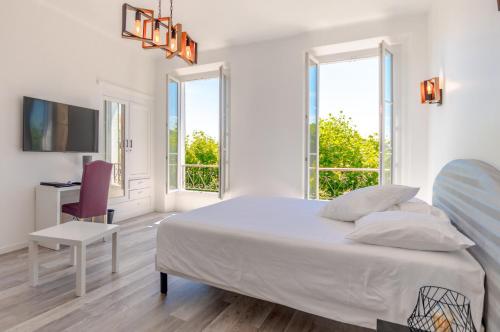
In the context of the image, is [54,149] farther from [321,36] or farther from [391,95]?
[391,95]

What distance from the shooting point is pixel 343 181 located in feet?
22.7

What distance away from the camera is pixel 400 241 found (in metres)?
1.54

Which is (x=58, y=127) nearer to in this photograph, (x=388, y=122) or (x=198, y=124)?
(x=198, y=124)

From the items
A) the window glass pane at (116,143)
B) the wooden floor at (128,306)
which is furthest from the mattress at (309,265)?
the window glass pane at (116,143)

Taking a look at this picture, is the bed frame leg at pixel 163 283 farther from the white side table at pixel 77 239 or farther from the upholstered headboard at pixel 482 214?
the upholstered headboard at pixel 482 214

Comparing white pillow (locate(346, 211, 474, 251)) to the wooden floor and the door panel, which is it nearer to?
the wooden floor

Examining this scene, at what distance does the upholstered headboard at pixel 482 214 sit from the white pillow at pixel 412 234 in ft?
0.30

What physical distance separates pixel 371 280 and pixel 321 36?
3.72 metres

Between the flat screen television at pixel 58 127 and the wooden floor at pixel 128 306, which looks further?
the flat screen television at pixel 58 127

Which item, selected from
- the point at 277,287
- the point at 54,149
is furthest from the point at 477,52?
the point at 54,149

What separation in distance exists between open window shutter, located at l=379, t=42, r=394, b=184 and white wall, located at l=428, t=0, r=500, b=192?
1.84ft

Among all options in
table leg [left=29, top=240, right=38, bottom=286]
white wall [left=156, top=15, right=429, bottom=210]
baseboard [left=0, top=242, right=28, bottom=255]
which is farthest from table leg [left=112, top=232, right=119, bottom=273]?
white wall [left=156, top=15, right=429, bottom=210]

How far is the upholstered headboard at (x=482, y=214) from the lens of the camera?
1218 mm

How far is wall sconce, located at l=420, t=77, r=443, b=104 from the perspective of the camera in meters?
3.00
